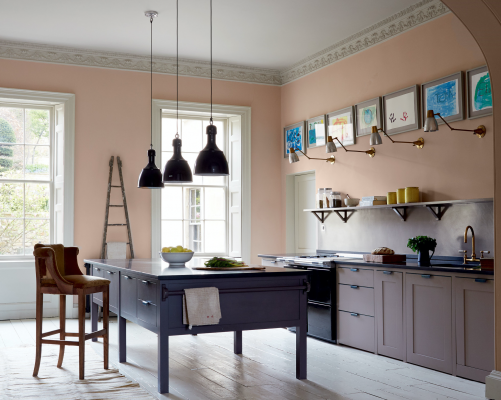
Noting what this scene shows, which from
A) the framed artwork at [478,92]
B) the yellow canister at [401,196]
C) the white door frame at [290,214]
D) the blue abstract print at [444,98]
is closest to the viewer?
the framed artwork at [478,92]

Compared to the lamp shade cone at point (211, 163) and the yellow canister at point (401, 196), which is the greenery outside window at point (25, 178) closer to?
the lamp shade cone at point (211, 163)

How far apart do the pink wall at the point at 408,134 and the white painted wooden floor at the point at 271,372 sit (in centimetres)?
172

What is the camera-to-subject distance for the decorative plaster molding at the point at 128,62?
7.04 m

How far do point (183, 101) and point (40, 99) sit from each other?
1.85 metres

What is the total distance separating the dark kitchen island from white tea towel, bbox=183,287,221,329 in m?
0.06

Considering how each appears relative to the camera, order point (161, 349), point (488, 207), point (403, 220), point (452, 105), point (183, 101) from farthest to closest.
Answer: point (183, 101), point (403, 220), point (452, 105), point (488, 207), point (161, 349)

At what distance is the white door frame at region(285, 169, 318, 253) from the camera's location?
8195mm

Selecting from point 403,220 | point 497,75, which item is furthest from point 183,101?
point 497,75

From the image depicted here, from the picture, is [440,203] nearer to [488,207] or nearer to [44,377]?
[488,207]

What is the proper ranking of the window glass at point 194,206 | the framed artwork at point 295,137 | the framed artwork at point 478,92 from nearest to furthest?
the framed artwork at point 478,92 < the framed artwork at point 295,137 < the window glass at point 194,206

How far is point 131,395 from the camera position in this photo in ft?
12.9

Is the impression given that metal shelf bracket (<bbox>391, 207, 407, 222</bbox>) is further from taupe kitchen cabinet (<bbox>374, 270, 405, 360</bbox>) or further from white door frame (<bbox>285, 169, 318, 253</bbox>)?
white door frame (<bbox>285, 169, 318, 253</bbox>)

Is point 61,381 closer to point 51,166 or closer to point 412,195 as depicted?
point 412,195

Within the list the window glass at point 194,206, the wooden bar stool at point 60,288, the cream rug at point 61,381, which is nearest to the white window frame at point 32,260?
the window glass at point 194,206
